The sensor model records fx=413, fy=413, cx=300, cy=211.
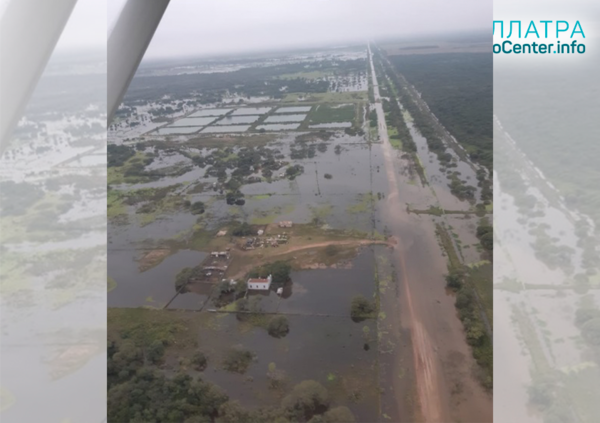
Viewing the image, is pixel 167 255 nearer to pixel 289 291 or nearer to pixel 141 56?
pixel 289 291

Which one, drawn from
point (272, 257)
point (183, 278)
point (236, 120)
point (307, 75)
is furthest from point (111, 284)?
point (307, 75)

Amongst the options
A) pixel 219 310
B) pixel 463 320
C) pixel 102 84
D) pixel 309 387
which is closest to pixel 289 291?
pixel 219 310

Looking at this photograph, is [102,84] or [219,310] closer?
[102,84]

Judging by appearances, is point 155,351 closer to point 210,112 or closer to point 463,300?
point 463,300

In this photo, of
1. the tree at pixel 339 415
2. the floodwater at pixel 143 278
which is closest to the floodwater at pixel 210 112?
the floodwater at pixel 143 278

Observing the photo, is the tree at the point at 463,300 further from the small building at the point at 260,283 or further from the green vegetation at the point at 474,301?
the small building at the point at 260,283

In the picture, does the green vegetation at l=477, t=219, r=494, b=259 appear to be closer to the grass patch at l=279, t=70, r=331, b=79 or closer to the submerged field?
the submerged field
